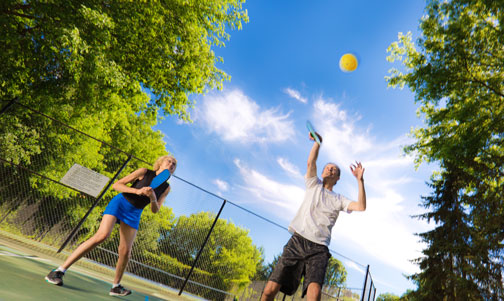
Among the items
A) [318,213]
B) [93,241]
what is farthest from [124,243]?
[318,213]

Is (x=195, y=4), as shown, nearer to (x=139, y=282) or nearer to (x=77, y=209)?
(x=77, y=209)

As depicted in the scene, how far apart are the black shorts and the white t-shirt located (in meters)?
0.08

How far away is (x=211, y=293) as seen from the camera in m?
6.78

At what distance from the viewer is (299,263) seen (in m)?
2.83

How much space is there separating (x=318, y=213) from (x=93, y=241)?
2.36m

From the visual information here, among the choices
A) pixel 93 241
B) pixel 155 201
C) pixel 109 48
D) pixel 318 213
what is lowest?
pixel 93 241

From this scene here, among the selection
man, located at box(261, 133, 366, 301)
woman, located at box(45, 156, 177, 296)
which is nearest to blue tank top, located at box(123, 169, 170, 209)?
woman, located at box(45, 156, 177, 296)

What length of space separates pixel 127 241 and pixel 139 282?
11.9 feet

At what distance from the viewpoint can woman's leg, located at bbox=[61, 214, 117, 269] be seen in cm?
269

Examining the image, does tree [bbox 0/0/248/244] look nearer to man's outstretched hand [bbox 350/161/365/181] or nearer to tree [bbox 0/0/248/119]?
tree [bbox 0/0/248/119]

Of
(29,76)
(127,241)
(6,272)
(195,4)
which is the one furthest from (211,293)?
(195,4)

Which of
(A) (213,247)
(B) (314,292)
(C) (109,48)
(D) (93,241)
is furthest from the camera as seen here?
(C) (109,48)

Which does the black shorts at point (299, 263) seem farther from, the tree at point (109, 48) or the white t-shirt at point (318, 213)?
the tree at point (109, 48)

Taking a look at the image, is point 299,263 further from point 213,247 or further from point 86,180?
point 86,180
